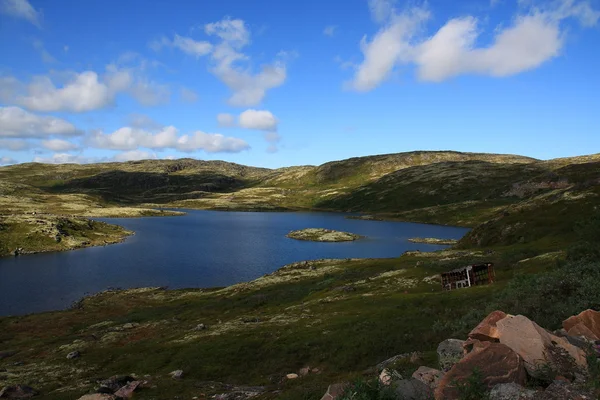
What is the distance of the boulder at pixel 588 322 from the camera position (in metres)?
17.0

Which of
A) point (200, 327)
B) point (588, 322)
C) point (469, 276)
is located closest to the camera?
point (588, 322)

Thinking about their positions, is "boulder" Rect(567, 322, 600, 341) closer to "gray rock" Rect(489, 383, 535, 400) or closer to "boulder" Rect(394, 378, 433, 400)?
"gray rock" Rect(489, 383, 535, 400)

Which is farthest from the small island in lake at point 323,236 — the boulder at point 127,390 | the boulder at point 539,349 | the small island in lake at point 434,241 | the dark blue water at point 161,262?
the boulder at point 539,349

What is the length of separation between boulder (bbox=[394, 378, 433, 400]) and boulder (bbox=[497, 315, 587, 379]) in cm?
374

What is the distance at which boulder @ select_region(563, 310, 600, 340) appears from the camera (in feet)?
55.8

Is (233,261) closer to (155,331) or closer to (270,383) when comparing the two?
(155,331)

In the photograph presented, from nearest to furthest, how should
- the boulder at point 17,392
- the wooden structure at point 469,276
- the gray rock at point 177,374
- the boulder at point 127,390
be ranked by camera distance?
the boulder at point 127,390, the boulder at point 17,392, the gray rock at point 177,374, the wooden structure at point 469,276

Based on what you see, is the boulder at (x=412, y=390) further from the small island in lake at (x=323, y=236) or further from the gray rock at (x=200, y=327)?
the small island in lake at (x=323, y=236)

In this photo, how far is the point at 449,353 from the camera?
18172 mm

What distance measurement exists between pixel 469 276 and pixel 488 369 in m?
46.5

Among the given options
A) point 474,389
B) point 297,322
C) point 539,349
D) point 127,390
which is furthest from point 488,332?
point 297,322

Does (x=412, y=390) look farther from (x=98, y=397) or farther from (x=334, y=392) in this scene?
(x=98, y=397)

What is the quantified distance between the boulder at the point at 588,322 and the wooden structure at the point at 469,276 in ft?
128

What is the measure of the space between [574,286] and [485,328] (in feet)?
41.2
